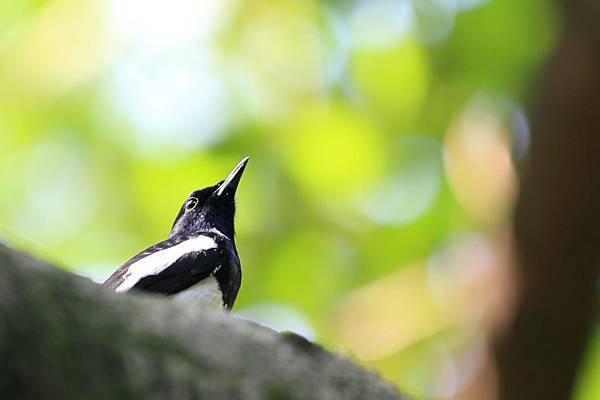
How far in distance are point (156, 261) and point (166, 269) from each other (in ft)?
0.31

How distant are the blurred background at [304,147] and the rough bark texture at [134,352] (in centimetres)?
411

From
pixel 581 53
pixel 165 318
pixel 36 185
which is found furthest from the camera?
pixel 36 185

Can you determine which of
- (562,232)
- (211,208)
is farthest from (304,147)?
(562,232)

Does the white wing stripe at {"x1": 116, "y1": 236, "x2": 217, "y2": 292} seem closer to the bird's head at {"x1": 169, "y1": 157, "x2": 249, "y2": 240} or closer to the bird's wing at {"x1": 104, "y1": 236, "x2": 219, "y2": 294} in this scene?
the bird's wing at {"x1": 104, "y1": 236, "x2": 219, "y2": 294}

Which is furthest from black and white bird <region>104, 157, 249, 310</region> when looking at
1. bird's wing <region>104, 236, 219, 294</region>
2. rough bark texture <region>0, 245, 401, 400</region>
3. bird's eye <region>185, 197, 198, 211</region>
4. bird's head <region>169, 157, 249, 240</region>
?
rough bark texture <region>0, 245, 401, 400</region>

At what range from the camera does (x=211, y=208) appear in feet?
18.0

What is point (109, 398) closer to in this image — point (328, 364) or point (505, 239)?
point (328, 364)

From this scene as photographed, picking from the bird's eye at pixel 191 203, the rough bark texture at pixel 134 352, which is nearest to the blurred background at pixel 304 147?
the bird's eye at pixel 191 203

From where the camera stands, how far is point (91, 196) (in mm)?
6488

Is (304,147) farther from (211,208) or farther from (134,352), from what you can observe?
(134,352)

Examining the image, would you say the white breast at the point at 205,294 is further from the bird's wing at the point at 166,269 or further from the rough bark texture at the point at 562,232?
the rough bark texture at the point at 562,232

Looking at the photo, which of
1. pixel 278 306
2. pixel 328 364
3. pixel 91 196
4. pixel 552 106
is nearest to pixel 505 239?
pixel 552 106

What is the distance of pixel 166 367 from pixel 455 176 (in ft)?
14.1

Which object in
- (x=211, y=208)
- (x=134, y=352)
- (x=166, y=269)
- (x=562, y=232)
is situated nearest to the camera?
(x=134, y=352)
